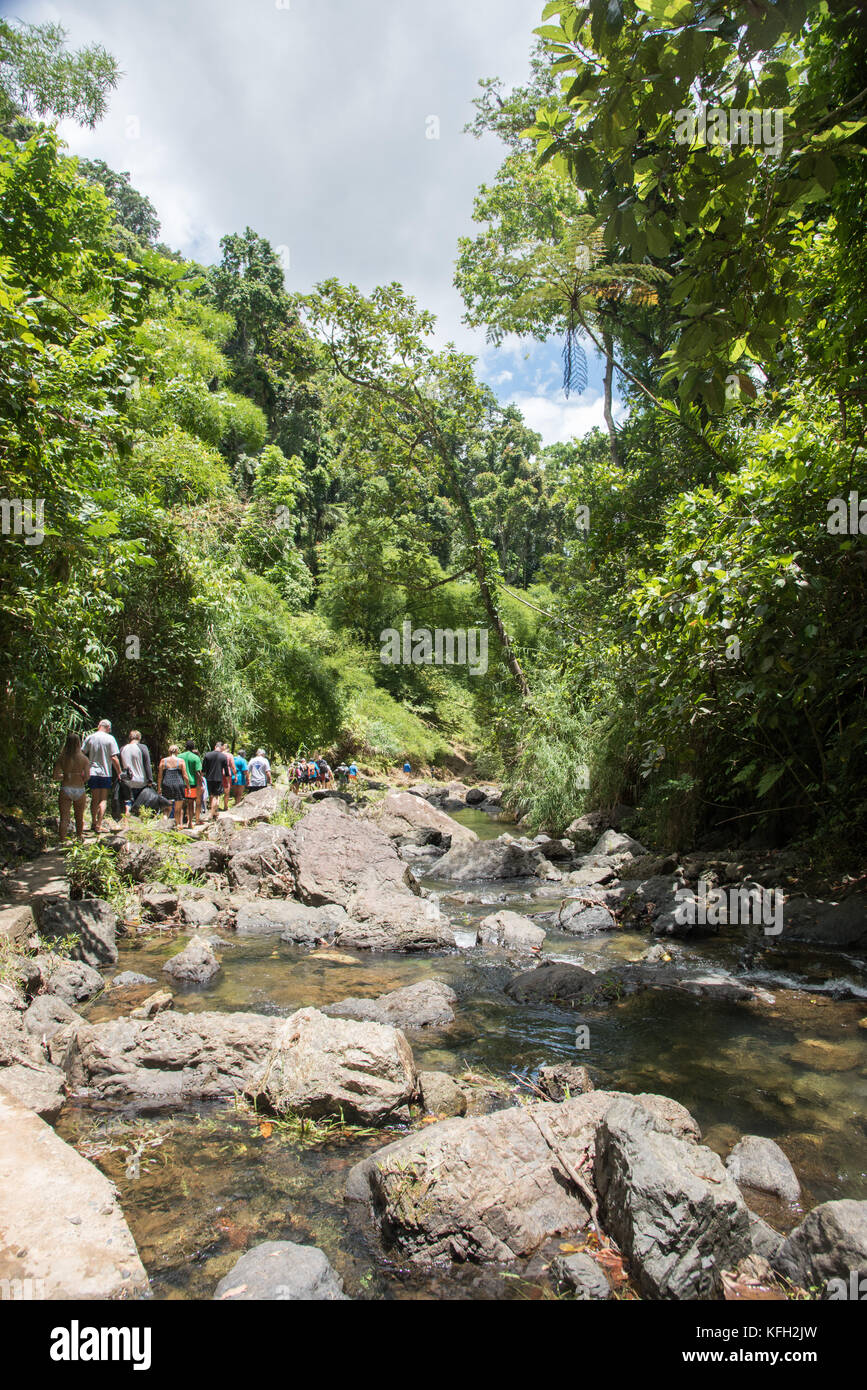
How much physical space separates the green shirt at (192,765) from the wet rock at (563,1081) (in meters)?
9.75

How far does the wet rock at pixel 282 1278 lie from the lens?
2588mm

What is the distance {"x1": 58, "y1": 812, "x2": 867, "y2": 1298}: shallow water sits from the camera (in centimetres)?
311

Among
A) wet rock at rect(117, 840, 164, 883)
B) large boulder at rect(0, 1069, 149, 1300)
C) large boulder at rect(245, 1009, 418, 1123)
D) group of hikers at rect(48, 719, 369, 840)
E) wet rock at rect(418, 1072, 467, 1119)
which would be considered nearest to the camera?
large boulder at rect(0, 1069, 149, 1300)

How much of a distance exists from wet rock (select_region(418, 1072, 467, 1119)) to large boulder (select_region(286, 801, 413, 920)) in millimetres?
4277

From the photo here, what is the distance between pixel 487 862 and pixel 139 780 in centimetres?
603

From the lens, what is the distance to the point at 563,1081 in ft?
14.6

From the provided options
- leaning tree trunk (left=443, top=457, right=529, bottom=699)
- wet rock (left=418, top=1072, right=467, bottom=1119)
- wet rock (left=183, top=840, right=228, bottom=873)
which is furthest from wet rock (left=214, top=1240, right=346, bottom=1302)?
leaning tree trunk (left=443, top=457, right=529, bottom=699)

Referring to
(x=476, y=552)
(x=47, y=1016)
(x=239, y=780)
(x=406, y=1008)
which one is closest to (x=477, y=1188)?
(x=406, y=1008)

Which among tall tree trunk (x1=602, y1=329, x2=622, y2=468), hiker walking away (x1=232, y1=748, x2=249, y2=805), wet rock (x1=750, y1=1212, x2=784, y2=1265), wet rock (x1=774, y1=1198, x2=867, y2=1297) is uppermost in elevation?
tall tree trunk (x1=602, y1=329, x2=622, y2=468)

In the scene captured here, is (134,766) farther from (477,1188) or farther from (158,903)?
(477,1188)

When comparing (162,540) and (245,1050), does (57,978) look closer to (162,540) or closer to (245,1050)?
(245,1050)

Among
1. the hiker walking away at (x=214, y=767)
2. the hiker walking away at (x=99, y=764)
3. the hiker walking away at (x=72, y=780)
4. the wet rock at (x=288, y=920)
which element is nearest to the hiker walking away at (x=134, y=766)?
the hiker walking away at (x=99, y=764)

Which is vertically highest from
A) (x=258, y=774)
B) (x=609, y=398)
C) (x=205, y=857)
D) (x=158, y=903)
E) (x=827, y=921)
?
(x=609, y=398)

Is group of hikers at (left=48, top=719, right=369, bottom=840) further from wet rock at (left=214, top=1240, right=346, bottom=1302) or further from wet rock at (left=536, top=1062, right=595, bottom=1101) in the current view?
wet rock at (left=214, top=1240, right=346, bottom=1302)
